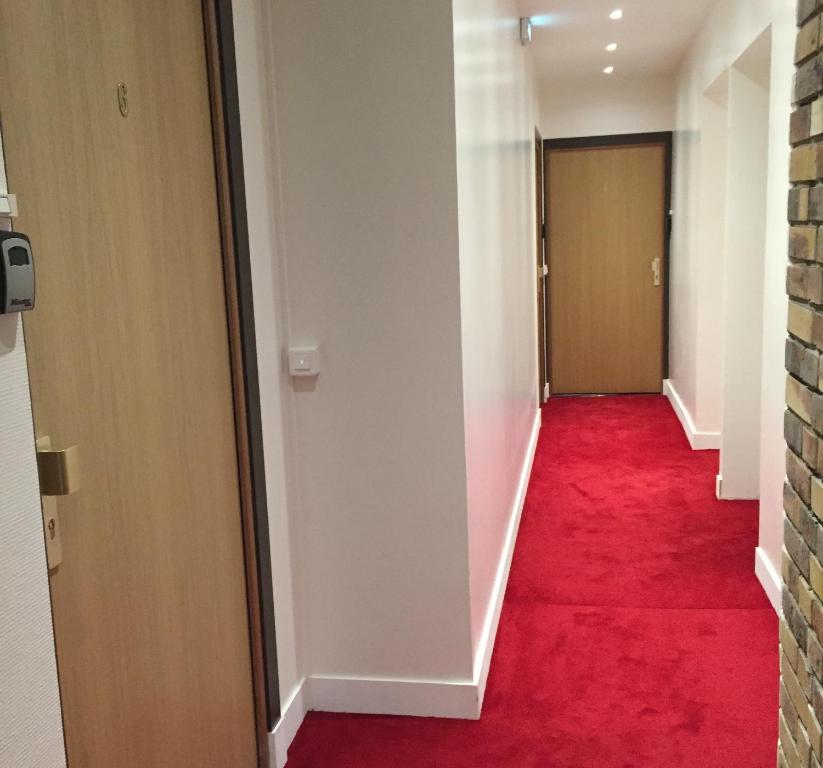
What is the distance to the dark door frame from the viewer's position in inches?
78.2

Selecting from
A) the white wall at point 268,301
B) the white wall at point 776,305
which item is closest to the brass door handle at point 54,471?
the white wall at point 268,301

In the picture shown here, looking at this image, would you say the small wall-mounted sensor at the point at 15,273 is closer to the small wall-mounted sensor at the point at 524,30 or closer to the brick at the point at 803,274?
the brick at the point at 803,274

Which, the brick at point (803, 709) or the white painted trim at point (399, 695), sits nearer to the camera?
the brick at point (803, 709)

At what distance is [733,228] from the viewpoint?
434 cm

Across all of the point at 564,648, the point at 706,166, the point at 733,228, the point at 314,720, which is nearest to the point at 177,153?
the point at 314,720

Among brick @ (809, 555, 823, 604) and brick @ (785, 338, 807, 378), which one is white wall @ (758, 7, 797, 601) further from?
brick @ (809, 555, 823, 604)

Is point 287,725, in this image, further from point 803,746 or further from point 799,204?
point 799,204

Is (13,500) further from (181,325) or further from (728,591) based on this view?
(728,591)

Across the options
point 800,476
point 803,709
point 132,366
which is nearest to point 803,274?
point 800,476

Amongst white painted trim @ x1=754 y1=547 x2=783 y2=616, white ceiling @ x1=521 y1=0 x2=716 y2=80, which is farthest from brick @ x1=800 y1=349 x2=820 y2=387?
white ceiling @ x1=521 y1=0 x2=716 y2=80

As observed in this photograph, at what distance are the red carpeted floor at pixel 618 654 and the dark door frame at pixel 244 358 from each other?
319mm

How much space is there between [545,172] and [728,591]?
4593 millimetres

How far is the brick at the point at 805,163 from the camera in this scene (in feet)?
4.30

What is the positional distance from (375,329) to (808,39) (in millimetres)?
1311
